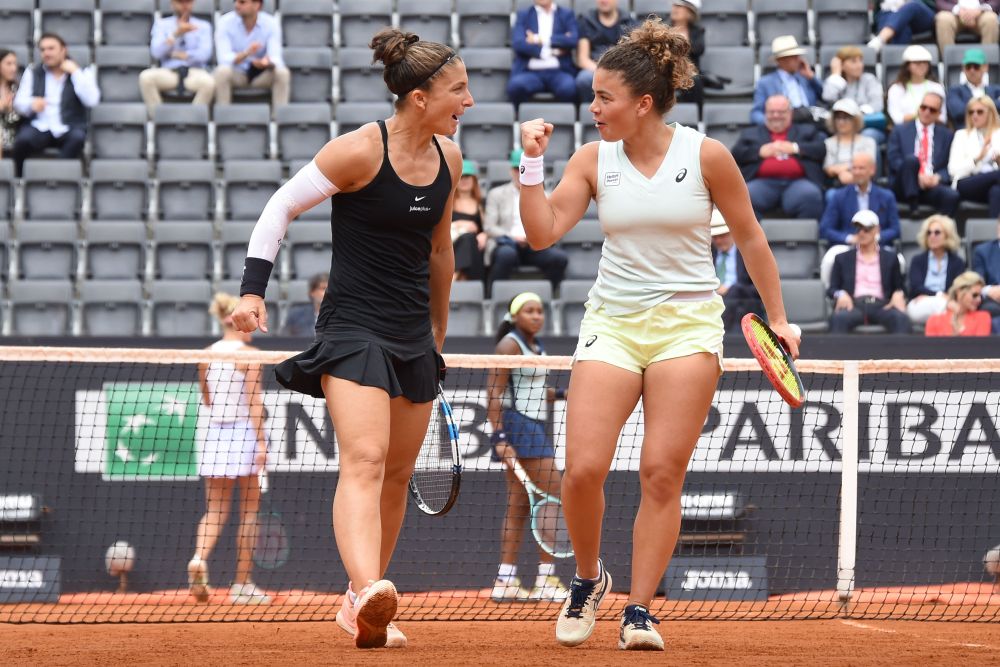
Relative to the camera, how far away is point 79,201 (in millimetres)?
11422

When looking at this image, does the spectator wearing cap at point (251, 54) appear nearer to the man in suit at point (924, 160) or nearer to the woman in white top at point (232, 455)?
the woman in white top at point (232, 455)

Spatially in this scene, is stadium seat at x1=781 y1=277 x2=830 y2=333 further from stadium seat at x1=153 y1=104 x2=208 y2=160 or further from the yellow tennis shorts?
the yellow tennis shorts

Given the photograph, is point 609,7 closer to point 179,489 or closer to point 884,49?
point 884,49

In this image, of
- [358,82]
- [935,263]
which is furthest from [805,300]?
[358,82]

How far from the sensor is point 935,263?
33.2 feet

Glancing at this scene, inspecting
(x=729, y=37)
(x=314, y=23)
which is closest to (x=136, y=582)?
(x=314, y=23)

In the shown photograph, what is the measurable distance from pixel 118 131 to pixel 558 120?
3.74 meters

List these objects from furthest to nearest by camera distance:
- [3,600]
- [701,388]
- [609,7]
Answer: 1. [609,7]
2. [3,600]
3. [701,388]

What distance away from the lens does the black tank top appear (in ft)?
15.3

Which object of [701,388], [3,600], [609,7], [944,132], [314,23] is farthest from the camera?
[314,23]

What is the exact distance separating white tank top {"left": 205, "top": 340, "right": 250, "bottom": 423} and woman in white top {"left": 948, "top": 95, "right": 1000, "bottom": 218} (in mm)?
6180

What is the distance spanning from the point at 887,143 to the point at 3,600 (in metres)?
7.86

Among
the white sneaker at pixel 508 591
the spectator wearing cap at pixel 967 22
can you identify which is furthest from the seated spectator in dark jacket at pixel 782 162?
the white sneaker at pixel 508 591

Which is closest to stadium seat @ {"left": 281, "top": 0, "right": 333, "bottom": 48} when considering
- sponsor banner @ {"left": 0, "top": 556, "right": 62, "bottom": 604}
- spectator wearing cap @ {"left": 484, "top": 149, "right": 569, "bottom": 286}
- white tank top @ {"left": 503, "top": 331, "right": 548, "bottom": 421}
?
spectator wearing cap @ {"left": 484, "top": 149, "right": 569, "bottom": 286}
